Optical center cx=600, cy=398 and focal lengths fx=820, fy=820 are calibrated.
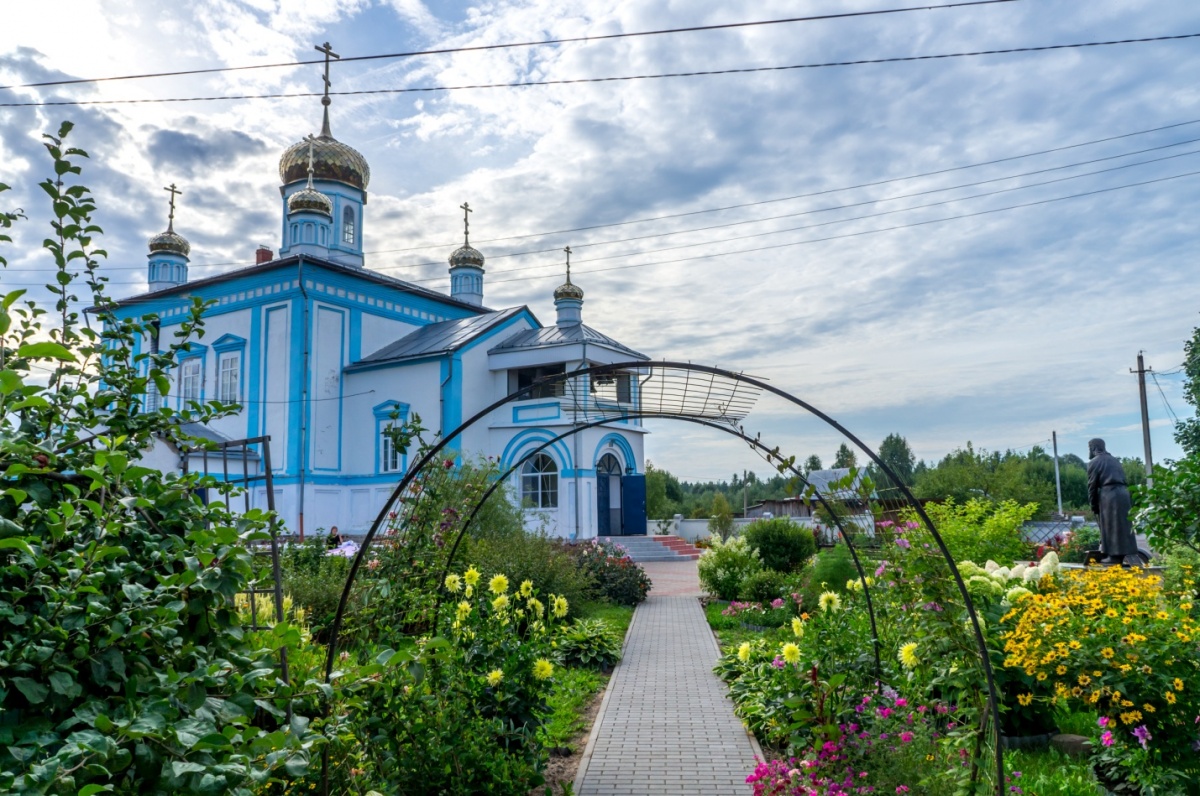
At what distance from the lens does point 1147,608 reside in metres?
5.05

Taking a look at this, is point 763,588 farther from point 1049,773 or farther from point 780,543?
point 1049,773

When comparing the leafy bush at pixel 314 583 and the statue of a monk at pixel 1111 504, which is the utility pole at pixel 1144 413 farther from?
the leafy bush at pixel 314 583

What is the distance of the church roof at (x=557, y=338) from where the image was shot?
24.1 m

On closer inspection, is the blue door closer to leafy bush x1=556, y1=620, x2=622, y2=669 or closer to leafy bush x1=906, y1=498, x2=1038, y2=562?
leafy bush x1=906, y1=498, x2=1038, y2=562

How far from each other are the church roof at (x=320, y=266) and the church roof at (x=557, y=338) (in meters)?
4.37

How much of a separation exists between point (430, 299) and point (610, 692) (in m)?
22.3

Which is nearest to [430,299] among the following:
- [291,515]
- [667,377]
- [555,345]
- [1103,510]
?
[555,345]

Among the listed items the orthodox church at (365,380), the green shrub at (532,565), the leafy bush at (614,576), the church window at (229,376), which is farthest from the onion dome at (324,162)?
the green shrub at (532,565)

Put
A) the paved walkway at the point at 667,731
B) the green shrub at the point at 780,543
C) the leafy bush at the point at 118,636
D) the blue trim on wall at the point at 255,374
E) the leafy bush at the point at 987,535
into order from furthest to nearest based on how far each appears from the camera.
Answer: the blue trim on wall at the point at 255,374
the green shrub at the point at 780,543
the leafy bush at the point at 987,535
the paved walkway at the point at 667,731
the leafy bush at the point at 118,636

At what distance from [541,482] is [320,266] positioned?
30.6 feet

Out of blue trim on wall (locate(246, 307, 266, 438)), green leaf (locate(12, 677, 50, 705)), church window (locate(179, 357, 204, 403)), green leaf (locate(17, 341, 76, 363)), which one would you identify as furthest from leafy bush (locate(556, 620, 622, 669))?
church window (locate(179, 357, 204, 403))

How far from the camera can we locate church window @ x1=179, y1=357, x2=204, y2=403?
27344 mm

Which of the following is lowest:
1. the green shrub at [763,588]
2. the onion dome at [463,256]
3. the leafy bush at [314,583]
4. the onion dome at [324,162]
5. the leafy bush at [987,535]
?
the green shrub at [763,588]

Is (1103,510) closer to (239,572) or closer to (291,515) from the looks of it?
(239,572)
